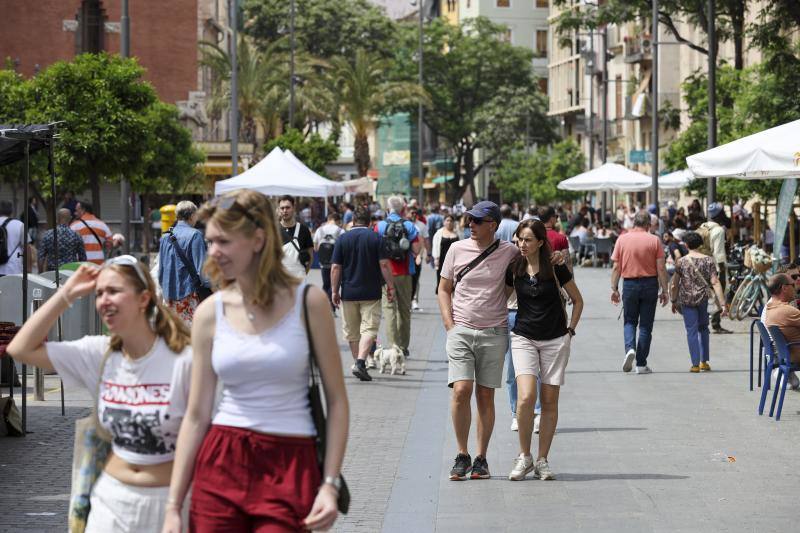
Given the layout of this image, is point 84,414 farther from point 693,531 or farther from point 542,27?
point 542,27

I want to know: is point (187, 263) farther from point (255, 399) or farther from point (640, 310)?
point (255, 399)

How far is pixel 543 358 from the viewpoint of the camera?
925cm

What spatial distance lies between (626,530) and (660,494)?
1077 mm

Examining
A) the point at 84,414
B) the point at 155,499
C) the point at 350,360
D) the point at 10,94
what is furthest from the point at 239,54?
the point at 155,499

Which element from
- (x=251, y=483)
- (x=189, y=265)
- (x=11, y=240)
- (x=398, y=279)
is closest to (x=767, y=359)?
(x=189, y=265)

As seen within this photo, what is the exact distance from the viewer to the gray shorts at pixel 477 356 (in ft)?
29.9

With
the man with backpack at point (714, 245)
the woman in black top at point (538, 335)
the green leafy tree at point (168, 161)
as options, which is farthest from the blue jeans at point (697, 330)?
the green leafy tree at point (168, 161)

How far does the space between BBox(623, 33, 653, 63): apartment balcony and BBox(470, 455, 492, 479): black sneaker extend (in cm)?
5952

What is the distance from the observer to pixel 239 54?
197 feet

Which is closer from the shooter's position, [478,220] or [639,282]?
[478,220]

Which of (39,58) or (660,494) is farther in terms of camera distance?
(39,58)

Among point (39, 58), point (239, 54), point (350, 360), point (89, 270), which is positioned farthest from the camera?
point (239, 54)

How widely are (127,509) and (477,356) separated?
482 cm

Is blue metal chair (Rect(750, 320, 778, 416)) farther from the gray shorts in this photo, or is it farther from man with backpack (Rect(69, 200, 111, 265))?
man with backpack (Rect(69, 200, 111, 265))
